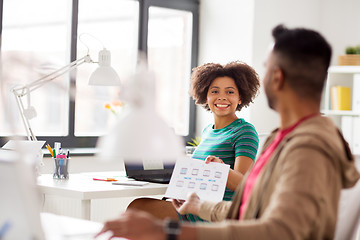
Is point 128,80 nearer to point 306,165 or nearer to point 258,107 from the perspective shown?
point 306,165

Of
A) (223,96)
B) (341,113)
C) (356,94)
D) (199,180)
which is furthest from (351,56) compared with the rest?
(199,180)

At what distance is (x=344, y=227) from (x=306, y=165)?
1.70 ft

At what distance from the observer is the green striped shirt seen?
2.85m

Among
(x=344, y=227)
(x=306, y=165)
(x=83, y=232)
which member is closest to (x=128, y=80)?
(x=306, y=165)

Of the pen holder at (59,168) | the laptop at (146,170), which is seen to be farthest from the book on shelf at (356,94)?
the pen holder at (59,168)

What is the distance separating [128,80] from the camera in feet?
3.90

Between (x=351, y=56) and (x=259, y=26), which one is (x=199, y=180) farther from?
(x=351, y=56)

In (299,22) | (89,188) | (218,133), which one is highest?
(299,22)

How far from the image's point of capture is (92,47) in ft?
15.4

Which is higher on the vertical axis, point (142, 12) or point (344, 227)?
point (142, 12)

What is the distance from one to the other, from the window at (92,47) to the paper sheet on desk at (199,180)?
1.72 m

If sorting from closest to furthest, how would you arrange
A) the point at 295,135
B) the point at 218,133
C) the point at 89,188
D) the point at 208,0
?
the point at 295,135 → the point at 89,188 → the point at 218,133 → the point at 208,0

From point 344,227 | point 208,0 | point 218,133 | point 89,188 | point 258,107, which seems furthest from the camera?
point 208,0

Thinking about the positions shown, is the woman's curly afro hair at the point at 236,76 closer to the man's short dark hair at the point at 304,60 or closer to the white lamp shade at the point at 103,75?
the white lamp shade at the point at 103,75
